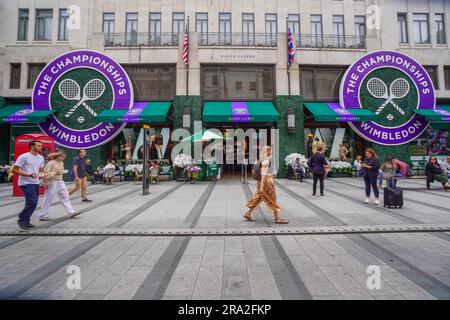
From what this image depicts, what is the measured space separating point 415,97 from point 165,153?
19143mm

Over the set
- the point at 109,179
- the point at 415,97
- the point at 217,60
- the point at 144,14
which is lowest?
the point at 109,179

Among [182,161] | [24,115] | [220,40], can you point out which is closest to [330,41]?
[220,40]

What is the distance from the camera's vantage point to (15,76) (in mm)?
18250

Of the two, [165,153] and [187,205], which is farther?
[165,153]

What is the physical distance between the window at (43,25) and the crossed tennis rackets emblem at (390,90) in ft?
81.4

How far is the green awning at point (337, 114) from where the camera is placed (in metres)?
15.9

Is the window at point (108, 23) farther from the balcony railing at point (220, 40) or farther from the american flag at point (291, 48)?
the american flag at point (291, 48)

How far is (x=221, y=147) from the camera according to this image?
18.4 meters

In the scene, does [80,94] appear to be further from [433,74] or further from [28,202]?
[433,74]

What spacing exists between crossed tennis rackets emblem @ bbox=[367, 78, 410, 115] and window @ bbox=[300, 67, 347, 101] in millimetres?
2374

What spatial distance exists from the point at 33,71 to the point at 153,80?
30.5 ft

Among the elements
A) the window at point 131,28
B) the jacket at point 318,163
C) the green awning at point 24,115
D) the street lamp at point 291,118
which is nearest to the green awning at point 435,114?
the street lamp at point 291,118
